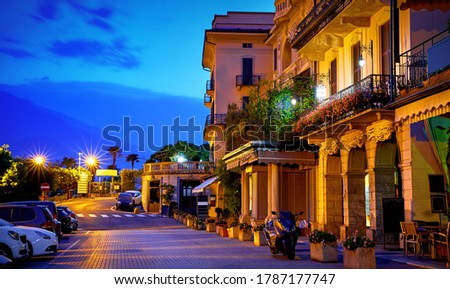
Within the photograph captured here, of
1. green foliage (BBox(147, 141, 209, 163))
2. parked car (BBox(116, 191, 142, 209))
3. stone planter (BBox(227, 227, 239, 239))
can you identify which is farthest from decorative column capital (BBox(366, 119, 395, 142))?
green foliage (BBox(147, 141, 209, 163))

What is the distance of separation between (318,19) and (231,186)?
16.0m

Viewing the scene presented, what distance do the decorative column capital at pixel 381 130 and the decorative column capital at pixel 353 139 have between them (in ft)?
2.38

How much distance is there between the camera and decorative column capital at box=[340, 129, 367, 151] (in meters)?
20.0

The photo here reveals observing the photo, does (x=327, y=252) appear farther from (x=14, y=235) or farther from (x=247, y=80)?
(x=247, y=80)

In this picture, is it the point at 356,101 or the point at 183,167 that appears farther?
the point at 183,167

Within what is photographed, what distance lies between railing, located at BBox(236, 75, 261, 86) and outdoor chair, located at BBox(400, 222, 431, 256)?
32.5m

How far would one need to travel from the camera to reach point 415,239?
1584cm

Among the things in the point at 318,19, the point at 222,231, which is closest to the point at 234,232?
the point at 222,231

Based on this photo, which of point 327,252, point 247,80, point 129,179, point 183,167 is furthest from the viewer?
point 129,179

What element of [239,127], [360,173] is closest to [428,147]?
[360,173]

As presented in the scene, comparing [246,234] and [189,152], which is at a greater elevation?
[189,152]

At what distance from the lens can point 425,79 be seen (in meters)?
15.4

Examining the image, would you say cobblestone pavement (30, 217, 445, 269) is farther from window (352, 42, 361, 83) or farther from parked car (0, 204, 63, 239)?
window (352, 42, 361, 83)

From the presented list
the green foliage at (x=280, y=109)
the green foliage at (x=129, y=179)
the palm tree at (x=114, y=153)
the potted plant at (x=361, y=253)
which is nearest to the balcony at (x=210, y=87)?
the green foliage at (x=280, y=109)
